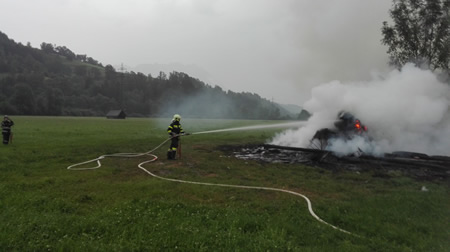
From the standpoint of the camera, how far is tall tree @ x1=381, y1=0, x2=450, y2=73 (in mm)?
19547

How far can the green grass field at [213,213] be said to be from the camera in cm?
416

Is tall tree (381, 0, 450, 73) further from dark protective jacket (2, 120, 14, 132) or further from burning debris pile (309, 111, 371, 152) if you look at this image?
dark protective jacket (2, 120, 14, 132)

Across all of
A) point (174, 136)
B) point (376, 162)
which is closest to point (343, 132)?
point (376, 162)

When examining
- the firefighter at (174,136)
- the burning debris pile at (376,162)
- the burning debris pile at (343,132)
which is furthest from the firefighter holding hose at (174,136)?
the burning debris pile at (343,132)

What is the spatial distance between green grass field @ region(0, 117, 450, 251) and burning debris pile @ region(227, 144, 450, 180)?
117 cm

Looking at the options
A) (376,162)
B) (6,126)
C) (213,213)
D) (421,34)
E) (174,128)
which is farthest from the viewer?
(421,34)

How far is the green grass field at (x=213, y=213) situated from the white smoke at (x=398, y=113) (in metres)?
4.64

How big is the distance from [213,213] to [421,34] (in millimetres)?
22972

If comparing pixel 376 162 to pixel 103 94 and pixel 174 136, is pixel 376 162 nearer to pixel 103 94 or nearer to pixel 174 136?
pixel 174 136

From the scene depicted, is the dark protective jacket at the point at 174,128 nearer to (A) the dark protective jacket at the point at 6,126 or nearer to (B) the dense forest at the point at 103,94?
(A) the dark protective jacket at the point at 6,126

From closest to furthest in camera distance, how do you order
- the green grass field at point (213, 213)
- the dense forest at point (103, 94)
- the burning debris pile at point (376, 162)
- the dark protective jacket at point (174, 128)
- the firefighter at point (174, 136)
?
the green grass field at point (213, 213) < the burning debris pile at point (376, 162) < the firefighter at point (174, 136) < the dark protective jacket at point (174, 128) < the dense forest at point (103, 94)

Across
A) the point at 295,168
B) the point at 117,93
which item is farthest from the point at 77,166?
the point at 117,93

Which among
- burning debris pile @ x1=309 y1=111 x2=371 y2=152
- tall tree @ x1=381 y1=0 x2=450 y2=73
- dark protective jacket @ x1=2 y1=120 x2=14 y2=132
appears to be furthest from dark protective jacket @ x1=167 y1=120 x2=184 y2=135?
tall tree @ x1=381 y1=0 x2=450 y2=73

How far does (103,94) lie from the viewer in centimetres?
12519
